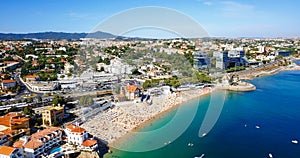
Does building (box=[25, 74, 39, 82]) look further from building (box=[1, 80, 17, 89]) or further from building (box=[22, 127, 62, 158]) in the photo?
building (box=[22, 127, 62, 158])

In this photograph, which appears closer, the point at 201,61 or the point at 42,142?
the point at 42,142

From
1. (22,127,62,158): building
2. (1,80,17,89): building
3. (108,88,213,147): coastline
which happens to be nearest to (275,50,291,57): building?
(108,88,213,147): coastline

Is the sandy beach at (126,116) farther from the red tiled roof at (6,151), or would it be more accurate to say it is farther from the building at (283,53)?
the building at (283,53)

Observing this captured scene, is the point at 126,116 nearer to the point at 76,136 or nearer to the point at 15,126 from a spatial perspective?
the point at 76,136

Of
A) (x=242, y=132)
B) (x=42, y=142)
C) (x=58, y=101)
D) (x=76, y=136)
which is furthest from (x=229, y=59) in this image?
(x=42, y=142)

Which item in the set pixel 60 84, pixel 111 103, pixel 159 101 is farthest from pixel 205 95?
pixel 60 84

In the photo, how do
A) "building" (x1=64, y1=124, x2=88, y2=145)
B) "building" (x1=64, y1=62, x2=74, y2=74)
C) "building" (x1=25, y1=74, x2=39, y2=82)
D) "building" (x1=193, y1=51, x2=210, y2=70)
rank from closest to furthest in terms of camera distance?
"building" (x1=64, y1=124, x2=88, y2=145) < "building" (x1=25, y1=74, x2=39, y2=82) < "building" (x1=64, y1=62, x2=74, y2=74) < "building" (x1=193, y1=51, x2=210, y2=70)

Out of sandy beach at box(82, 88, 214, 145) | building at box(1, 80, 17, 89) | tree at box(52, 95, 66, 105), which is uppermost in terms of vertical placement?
building at box(1, 80, 17, 89)
